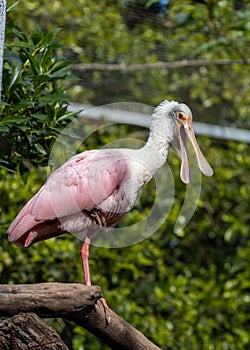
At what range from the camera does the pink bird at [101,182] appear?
2.37 metres

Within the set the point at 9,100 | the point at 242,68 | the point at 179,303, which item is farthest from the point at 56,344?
the point at 242,68

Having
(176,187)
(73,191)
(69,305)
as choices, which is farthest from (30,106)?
(176,187)

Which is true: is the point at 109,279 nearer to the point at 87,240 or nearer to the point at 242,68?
the point at 242,68

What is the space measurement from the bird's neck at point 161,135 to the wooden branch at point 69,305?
17.9 inches

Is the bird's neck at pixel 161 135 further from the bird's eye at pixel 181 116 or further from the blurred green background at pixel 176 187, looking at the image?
the blurred green background at pixel 176 187

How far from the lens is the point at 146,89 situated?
5.18m

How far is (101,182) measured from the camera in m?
2.41

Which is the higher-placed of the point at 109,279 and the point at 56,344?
the point at 56,344

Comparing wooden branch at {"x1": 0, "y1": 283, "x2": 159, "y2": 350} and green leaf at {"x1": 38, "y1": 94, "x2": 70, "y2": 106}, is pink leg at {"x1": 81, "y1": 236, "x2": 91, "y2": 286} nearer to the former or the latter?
wooden branch at {"x1": 0, "y1": 283, "x2": 159, "y2": 350}

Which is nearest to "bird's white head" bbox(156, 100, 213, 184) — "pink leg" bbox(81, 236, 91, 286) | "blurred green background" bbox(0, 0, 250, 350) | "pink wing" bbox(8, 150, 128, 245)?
"pink wing" bbox(8, 150, 128, 245)

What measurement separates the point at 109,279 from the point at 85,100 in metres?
1.12

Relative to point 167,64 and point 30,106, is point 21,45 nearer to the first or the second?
point 30,106

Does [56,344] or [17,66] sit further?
[17,66]

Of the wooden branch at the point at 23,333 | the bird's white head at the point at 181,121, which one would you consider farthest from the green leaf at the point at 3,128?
the wooden branch at the point at 23,333
